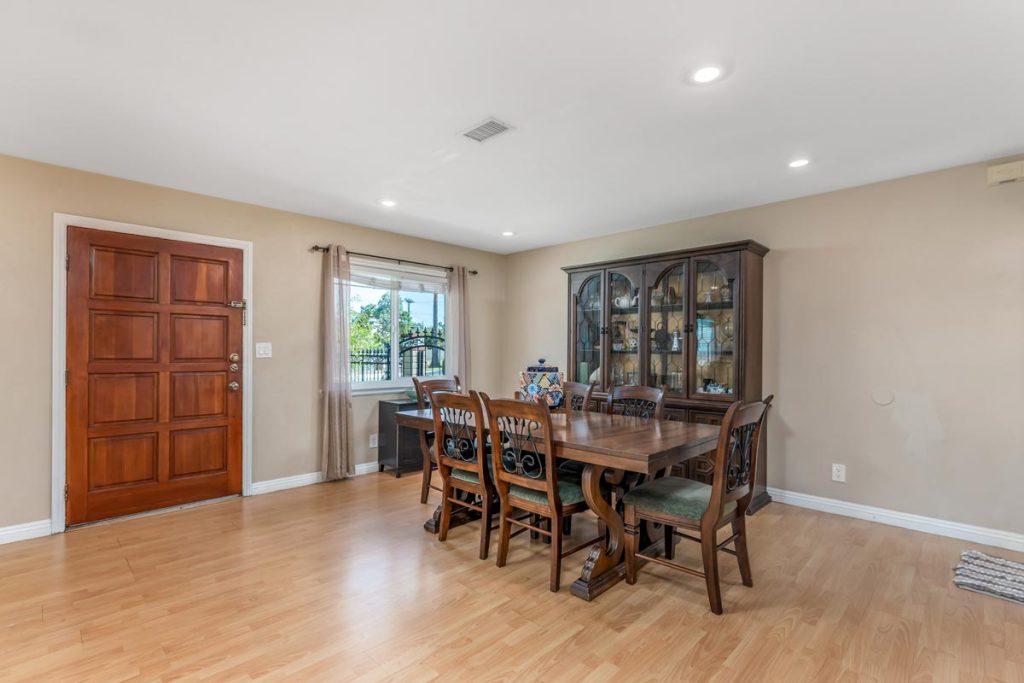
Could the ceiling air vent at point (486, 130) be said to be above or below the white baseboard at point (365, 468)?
above

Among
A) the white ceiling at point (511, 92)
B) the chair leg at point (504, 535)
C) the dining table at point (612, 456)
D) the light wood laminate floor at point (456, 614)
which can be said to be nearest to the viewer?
the white ceiling at point (511, 92)

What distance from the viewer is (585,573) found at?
7.82ft

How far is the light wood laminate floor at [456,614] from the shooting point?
1.84 metres

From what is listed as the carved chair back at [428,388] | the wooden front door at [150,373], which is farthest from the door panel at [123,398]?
the carved chair back at [428,388]

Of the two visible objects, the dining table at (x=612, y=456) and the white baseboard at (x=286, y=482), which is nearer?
the dining table at (x=612, y=456)

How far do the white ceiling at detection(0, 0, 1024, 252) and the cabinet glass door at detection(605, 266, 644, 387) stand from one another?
98 cm

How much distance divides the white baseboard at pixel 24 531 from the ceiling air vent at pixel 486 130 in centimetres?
358

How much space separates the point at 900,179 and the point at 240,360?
501 centimetres

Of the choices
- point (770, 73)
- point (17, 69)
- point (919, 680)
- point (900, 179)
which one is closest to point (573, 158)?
point (770, 73)

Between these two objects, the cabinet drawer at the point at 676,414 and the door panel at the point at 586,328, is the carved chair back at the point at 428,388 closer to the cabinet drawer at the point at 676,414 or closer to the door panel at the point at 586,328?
the door panel at the point at 586,328

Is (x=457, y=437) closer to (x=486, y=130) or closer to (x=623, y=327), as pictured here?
(x=486, y=130)

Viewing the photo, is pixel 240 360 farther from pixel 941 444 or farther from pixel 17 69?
pixel 941 444

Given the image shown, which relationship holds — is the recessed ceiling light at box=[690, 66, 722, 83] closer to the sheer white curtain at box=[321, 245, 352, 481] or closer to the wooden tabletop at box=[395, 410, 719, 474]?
the wooden tabletop at box=[395, 410, 719, 474]

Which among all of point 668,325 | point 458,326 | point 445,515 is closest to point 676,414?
point 668,325
